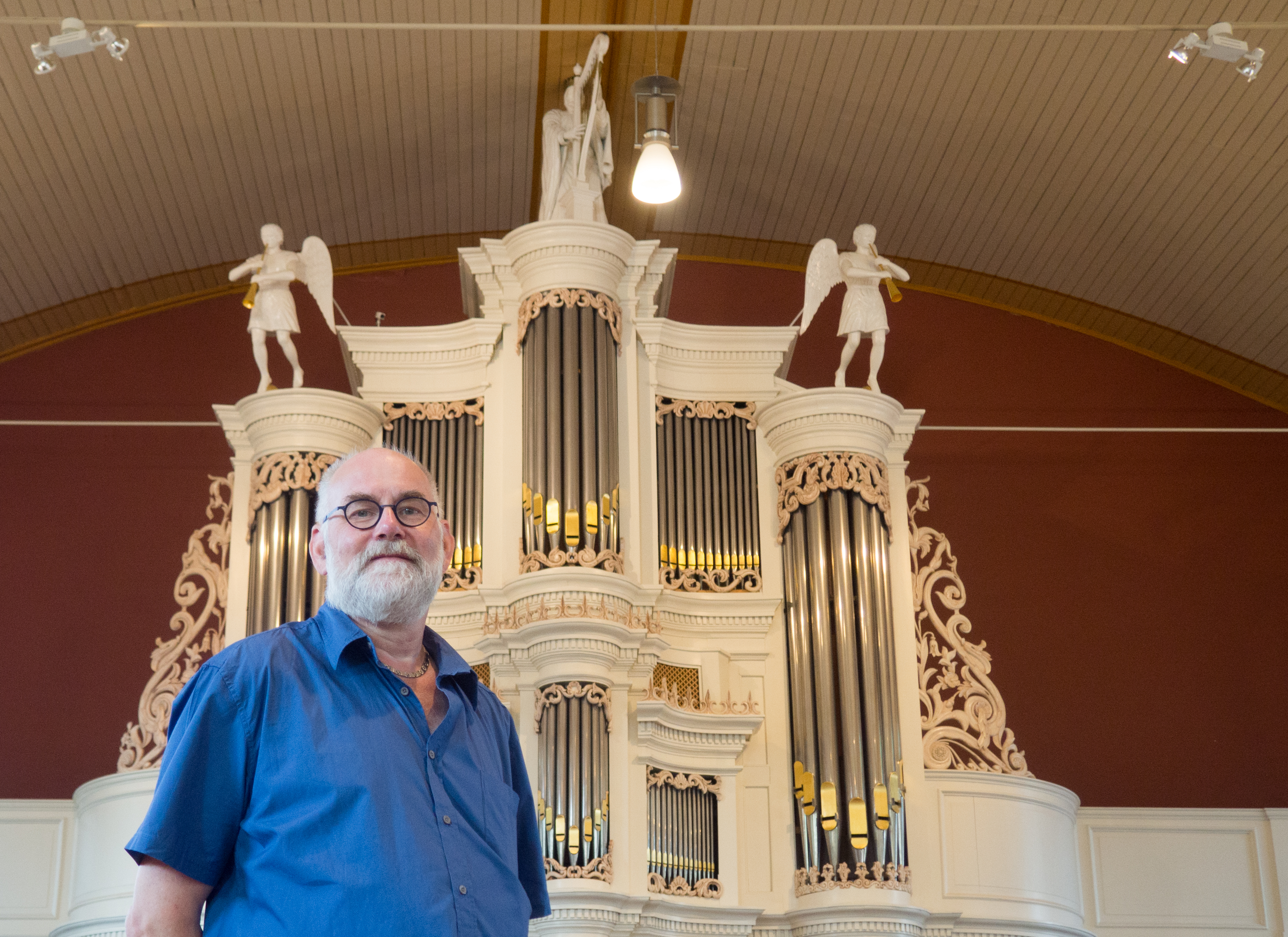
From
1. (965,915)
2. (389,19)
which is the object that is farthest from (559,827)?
(389,19)

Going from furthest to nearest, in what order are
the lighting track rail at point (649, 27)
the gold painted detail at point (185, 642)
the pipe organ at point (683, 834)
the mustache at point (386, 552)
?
the gold painted detail at point (185, 642) < the pipe organ at point (683, 834) < the lighting track rail at point (649, 27) < the mustache at point (386, 552)

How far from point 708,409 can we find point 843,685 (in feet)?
6.17

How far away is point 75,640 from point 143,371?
1922 mm

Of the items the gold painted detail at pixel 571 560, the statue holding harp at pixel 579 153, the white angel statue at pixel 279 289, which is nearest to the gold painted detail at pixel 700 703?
the gold painted detail at pixel 571 560

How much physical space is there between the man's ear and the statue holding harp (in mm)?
7155

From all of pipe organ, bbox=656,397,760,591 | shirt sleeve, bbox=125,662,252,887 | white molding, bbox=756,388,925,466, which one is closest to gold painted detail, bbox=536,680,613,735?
pipe organ, bbox=656,397,760,591

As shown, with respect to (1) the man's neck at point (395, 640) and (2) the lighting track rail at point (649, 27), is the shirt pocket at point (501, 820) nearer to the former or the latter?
(1) the man's neck at point (395, 640)

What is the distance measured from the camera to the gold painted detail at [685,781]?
27.0 feet

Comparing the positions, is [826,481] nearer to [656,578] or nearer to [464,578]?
[656,578]

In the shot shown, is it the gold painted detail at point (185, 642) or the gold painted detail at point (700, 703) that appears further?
the gold painted detail at point (185, 642)

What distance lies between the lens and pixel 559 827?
7723 millimetres

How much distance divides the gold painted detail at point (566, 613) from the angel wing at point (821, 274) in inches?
82.4

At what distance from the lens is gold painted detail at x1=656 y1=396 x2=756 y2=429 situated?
926 cm

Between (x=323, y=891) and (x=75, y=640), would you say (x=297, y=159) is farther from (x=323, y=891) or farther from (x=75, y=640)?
(x=323, y=891)
